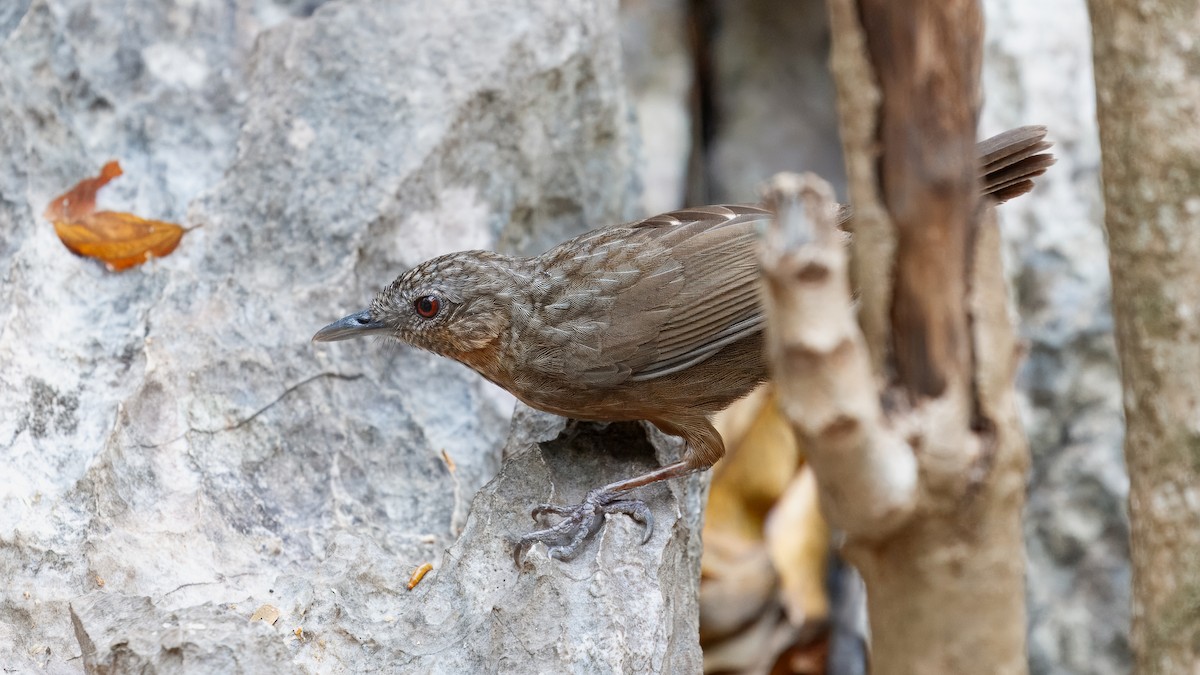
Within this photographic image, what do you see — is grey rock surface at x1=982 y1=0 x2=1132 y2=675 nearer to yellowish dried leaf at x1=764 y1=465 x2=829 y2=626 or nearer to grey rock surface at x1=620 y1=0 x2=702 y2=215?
yellowish dried leaf at x1=764 y1=465 x2=829 y2=626

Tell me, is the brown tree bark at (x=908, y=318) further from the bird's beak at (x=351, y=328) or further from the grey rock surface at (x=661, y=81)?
the grey rock surface at (x=661, y=81)

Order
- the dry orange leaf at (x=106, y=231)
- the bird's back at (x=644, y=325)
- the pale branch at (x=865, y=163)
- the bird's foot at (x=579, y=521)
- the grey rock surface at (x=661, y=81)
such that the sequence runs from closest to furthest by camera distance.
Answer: the pale branch at (x=865, y=163)
the bird's foot at (x=579, y=521)
the bird's back at (x=644, y=325)
the dry orange leaf at (x=106, y=231)
the grey rock surface at (x=661, y=81)

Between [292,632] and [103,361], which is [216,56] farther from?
[292,632]

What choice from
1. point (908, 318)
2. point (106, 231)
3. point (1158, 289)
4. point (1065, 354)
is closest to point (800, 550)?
point (1065, 354)

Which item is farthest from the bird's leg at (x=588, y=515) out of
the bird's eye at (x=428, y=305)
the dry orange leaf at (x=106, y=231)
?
the dry orange leaf at (x=106, y=231)

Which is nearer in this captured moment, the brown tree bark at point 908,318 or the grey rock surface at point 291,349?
the brown tree bark at point 908,318

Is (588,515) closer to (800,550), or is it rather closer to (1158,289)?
(1158,289)

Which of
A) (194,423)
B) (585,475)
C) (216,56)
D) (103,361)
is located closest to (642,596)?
(585,475)
